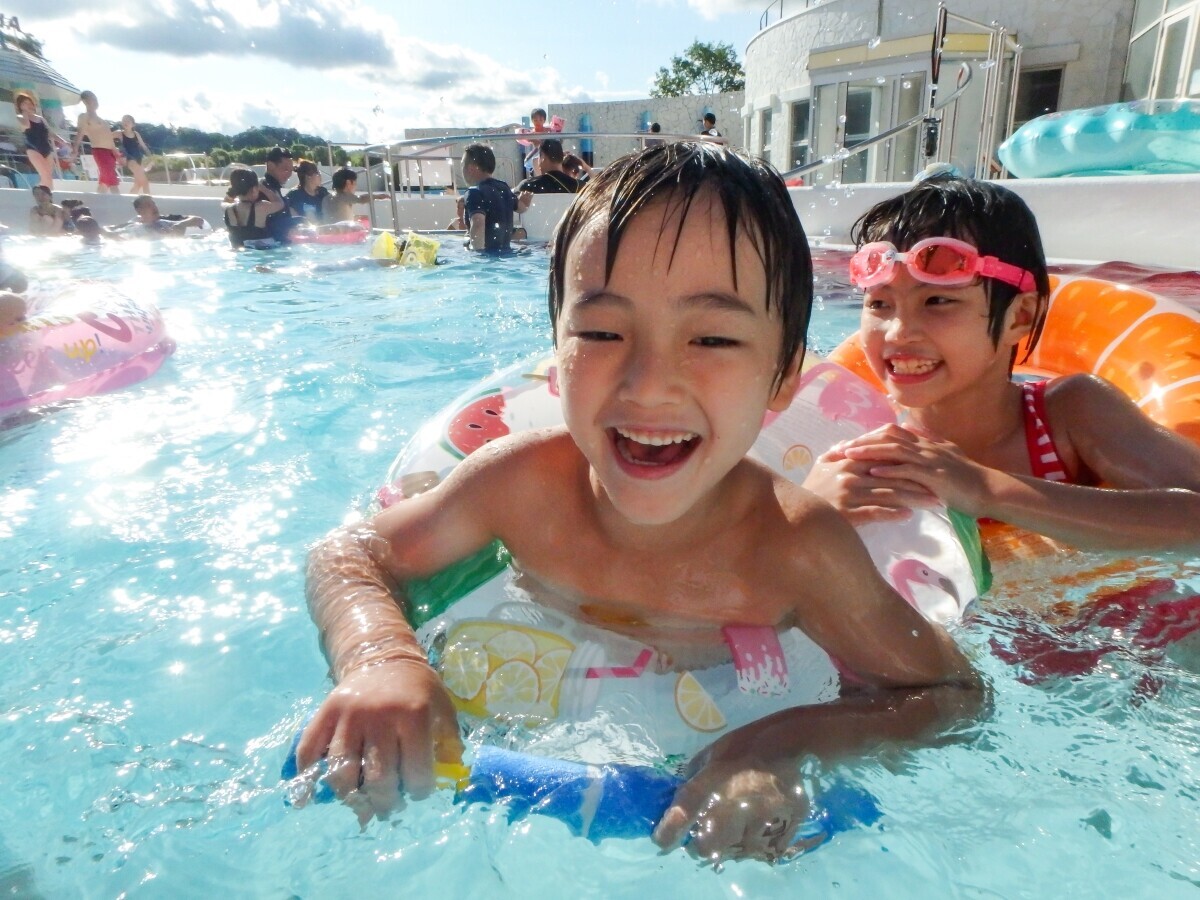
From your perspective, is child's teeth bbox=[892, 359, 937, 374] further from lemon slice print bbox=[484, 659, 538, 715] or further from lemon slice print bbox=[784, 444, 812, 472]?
lemon slice print bbox=[484, 659, 538, 715]

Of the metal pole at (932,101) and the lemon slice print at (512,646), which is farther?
the metal pole at (932,101)

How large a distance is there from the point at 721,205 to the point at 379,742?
0.99 metres

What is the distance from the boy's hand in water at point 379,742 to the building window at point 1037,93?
589 inches

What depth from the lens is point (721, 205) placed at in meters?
1.40

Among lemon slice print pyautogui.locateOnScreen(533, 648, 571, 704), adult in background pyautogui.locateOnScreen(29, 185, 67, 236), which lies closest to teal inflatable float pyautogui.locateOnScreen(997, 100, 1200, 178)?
lemon slice print pyautogui.locateOnScreen(533, 648, 571, 704)

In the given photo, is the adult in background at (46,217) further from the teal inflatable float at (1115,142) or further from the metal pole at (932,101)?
the teal inflatable float at (1115,142)

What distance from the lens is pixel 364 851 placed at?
1.41 meters

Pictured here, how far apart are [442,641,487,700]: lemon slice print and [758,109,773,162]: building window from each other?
18694mm

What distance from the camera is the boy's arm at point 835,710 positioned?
1.21 metres

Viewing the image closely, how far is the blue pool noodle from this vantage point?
3.88 ft

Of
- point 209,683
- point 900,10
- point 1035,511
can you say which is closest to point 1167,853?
point 1035,511

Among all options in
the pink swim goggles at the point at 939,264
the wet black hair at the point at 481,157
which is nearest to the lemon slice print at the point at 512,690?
the pink swim goggles at the point at 939,264

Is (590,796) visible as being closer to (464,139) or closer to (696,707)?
(696,707)

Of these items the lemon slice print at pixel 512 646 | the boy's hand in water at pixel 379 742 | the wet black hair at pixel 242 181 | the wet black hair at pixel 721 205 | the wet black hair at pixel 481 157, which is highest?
the wet black hair at pixel 481 157
